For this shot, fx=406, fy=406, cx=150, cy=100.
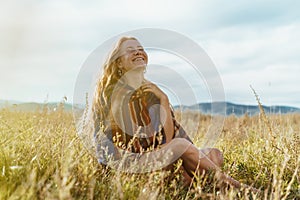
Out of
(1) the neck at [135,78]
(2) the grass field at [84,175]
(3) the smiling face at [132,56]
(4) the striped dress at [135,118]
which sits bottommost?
(2) the grass field at [84,175]

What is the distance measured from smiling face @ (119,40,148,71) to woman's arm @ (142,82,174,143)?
21 centimetres

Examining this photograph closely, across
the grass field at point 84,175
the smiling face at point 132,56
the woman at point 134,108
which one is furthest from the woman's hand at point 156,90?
the grass field at point 84,175

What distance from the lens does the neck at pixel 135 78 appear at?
383cm

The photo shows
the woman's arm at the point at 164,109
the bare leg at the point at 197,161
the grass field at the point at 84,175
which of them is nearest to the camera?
the grass field at the point at 84,175

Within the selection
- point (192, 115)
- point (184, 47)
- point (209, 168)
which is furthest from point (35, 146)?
point (192, 115)

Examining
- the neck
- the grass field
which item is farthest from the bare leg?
the neck

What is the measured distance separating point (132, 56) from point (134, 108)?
506mm

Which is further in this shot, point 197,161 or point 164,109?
point 164,109

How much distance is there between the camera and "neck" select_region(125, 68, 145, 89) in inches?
151

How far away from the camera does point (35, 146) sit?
305 centimetres

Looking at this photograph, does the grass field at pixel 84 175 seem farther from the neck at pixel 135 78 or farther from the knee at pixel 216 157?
the neck at pixel 135 78

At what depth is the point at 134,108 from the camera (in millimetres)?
3768

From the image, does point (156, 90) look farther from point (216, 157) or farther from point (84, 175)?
point (84, 175)

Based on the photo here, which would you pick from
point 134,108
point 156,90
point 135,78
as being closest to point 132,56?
point 135,78
